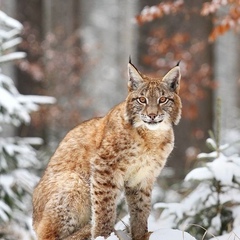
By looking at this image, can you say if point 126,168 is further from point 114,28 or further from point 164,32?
point 114,28

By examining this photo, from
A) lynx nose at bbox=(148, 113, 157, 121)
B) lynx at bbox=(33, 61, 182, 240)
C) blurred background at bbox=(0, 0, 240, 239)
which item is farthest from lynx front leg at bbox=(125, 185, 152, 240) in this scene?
blurred background at bbox=(0, 0, 240, 239)

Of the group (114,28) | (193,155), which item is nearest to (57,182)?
(193,155)

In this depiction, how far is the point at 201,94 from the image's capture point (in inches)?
480

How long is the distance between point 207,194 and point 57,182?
1.72 meters

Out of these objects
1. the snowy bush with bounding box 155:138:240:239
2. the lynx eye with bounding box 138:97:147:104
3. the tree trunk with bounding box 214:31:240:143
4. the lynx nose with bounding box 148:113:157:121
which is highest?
the lynx eye with bounding box 138:97:147:104

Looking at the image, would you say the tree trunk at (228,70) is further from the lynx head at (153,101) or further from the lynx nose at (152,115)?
the lynx nose at (152,115)

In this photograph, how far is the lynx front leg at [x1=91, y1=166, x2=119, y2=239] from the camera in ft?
18.4

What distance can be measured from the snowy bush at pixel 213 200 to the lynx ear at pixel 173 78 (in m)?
1.14

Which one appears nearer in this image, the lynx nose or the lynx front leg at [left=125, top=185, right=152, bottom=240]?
the lynx nose

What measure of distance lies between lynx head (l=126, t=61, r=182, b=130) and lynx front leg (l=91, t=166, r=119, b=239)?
457mm

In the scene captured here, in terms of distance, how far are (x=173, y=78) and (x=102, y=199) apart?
1.07m

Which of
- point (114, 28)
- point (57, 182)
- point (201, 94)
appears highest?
point (57, 182)

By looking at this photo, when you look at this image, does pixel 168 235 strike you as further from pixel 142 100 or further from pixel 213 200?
pixel 213 200

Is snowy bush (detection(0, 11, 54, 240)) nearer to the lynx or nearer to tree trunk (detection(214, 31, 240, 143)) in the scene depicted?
the lynx
